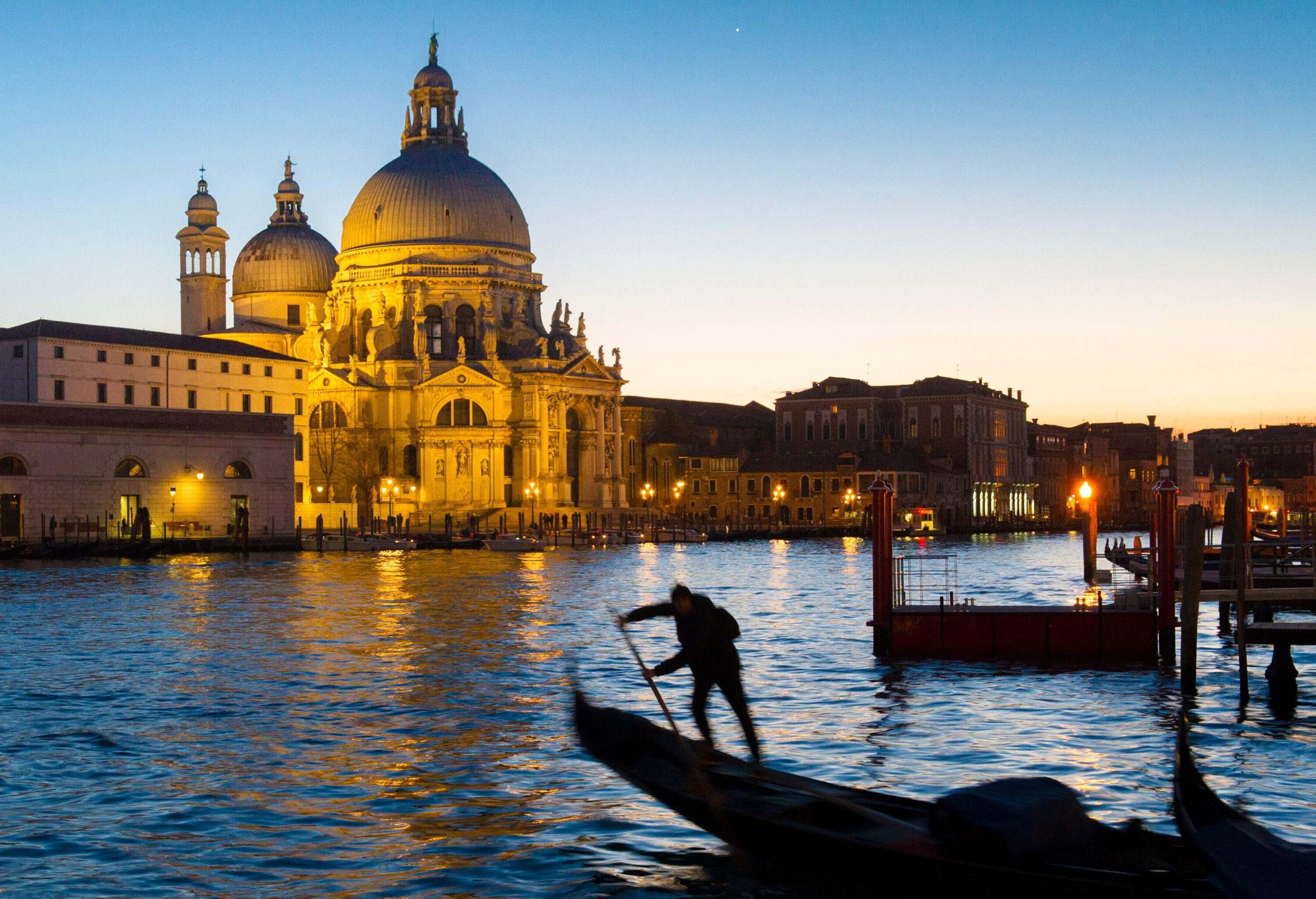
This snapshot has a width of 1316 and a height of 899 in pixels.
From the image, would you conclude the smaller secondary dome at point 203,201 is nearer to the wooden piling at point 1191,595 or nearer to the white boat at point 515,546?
the white boat at point 515,546

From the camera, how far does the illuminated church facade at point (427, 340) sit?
80.8 m

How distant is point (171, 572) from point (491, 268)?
43.2 m

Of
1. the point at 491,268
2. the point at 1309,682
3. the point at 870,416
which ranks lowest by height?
the point at 1309,682

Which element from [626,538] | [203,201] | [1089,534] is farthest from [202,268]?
[1089,534]

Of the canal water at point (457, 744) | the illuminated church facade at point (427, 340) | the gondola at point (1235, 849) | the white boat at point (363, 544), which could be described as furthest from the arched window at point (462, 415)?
the gondola at point (1235, 849)

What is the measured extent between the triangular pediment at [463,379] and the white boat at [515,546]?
18.5 metres

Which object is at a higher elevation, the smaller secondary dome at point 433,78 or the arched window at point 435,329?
the smaller secondary dome at point 433,78

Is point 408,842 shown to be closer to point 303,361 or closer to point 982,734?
point 982,734

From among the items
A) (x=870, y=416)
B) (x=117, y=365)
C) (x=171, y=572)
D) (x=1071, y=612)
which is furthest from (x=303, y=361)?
(x=1071, y=612)

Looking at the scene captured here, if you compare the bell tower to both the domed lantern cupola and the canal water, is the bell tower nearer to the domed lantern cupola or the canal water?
the domed lantern cupola

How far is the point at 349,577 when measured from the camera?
44219 millimetres

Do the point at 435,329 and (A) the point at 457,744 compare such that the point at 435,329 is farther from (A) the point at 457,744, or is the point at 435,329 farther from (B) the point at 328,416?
(A) the point at 457,744

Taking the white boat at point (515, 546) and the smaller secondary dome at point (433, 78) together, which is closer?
the white boat at point (515, 546)

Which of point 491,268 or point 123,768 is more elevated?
point 491,268
